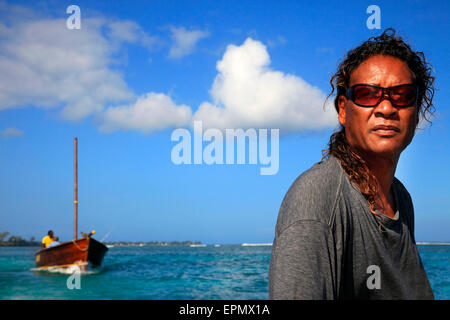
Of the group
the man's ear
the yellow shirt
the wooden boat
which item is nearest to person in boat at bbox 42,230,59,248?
the yellow shirt

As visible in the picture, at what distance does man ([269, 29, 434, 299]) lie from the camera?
976mm

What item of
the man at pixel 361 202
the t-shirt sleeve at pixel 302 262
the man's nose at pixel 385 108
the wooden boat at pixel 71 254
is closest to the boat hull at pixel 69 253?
the wooden boat at pixel 71 254

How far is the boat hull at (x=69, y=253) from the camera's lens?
24078 millimetres

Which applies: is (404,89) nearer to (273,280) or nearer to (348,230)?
(348,230)

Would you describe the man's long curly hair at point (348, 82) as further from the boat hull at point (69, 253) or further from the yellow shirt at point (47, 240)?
the yellow shirt at point (47, 240)

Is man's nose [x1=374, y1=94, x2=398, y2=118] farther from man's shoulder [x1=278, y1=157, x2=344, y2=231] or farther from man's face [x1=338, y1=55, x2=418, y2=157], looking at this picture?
man's shoulder [x1=278, y1=157, x2=344, y2=231]

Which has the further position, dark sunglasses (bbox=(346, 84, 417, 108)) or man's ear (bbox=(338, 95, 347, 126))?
man's ear (bbox=(338, 95, 347, 126))

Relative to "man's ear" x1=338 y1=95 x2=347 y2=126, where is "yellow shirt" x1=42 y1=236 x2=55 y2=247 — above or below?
below

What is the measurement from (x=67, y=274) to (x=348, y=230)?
26.5 metres

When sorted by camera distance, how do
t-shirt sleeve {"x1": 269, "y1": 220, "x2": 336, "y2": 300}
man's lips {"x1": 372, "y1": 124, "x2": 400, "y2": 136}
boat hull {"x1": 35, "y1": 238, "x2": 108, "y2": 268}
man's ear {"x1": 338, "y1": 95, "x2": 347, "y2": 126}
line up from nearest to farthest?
A: 1. t-shirt sleeve {"x1": 269, "y1": 220, "x2": 336, "y2": 300}
2. man's lips {"x1": 372, "y1": 124, "x2": 400, "y2": 136}
3. man's ear {"x1": 338, "y1": 95, "x2": 347, "y2": 126}
4. boat hull {"x1": 35, "y1": 238, "x2": 108, "y2": 268}

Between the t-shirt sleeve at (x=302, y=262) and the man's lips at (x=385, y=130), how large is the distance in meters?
0.48

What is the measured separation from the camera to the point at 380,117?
1.35 m
